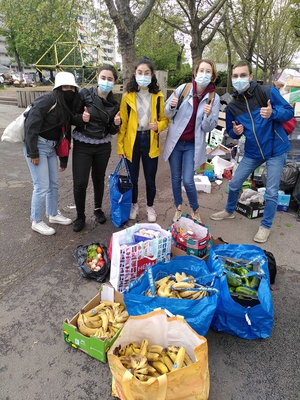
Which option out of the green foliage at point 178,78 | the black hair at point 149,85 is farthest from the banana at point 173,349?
the green foliage at point 178,78

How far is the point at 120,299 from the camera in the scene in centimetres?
254

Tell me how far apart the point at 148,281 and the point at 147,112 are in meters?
2.11

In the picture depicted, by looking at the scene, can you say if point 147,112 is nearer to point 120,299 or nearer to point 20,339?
point 120,299

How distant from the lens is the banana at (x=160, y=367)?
186 cm

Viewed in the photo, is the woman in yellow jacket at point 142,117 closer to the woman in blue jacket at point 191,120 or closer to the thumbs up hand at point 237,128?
the woman in blue jacket at point 191,120

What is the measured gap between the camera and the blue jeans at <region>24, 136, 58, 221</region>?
11.2 ft

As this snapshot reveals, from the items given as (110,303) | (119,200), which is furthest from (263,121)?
(110,303)

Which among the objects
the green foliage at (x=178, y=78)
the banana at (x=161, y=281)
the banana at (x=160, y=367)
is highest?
the green foliage at (x=178, y=78)

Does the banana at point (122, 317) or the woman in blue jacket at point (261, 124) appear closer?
the banana at point (122, 317)

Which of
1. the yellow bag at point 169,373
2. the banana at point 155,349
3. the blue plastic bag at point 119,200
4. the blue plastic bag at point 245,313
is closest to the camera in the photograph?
the yellow bag at point 169,373

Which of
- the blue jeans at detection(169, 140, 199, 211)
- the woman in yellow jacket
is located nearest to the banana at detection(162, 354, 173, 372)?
the blue jeans at detection(169, 140, 199, 211)

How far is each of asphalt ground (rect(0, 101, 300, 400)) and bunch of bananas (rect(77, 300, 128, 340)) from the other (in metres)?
0.20

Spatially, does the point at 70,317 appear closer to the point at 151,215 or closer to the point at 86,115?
the point at 151,215

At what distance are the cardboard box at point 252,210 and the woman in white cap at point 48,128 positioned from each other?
259cm
